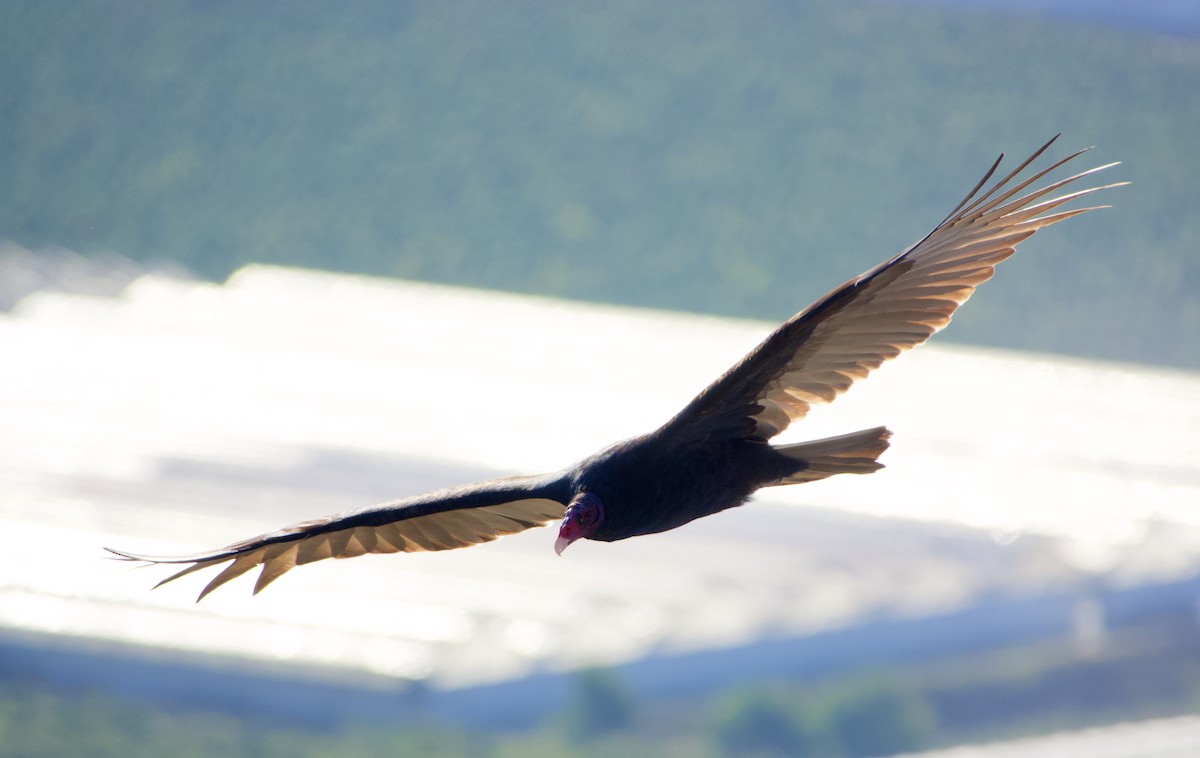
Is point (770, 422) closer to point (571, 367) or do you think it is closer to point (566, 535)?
point (566, 535)

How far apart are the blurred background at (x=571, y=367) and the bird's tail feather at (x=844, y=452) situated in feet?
11.8

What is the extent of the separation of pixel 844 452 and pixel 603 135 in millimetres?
8680

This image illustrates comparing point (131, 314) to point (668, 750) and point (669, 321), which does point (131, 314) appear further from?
point (668, 750)

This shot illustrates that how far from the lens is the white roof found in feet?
16.7

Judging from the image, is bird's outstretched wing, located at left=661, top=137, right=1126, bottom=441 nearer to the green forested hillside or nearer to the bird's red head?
the bird's red head

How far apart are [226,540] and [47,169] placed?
4.87 metres

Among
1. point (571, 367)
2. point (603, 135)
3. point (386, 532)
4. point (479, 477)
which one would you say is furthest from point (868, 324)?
point (603, 135)

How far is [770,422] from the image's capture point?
1.52m

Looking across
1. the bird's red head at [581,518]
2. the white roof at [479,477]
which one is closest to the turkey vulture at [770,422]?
the bird's red head at [581,518]

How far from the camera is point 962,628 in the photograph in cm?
542

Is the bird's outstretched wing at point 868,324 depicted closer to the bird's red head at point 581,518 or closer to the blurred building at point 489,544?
the bird's red head at point 581,518

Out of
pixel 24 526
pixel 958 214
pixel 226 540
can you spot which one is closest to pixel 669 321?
pixel 226 540

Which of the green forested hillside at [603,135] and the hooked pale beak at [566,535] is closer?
the hooked pale beak at [566,535]

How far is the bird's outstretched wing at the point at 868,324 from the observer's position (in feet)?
4.45
